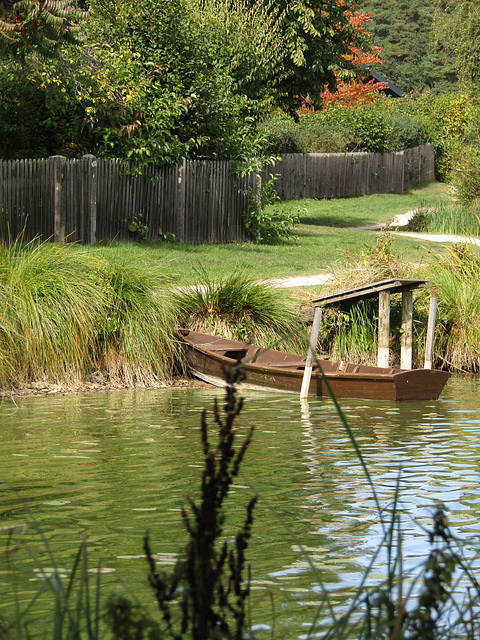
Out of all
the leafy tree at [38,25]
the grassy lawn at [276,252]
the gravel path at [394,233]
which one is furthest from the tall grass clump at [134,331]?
the leafy tree at [38,25]

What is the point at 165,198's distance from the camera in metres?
19.8

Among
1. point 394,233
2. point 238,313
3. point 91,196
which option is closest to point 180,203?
point 91,196

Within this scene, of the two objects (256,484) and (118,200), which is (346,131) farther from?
(256,484)

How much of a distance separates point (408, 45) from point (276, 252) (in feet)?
230

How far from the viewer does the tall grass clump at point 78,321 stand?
10.4 meters

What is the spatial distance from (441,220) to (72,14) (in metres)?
17.8

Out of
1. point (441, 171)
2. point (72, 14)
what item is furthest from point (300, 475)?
point (441, 171)

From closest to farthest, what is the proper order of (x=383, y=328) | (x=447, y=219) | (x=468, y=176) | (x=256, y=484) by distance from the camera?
(x=256, y=484), (x=383, y=328), (x=447, y=219), (x=468, y=176)

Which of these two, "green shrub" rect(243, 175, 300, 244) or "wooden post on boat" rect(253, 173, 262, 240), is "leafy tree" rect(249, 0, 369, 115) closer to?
"wooden post on boat" rect(253, 173, 262, 240)

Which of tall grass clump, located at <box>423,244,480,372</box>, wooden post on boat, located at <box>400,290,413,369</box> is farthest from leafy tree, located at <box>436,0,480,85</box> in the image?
wooden post on boat, located at <box>400,290,413,369</box>

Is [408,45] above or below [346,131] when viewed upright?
above

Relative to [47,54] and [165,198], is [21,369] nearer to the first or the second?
[47,54]

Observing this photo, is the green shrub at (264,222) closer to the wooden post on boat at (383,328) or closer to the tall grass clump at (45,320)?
the wooden post on boat at (383,328)

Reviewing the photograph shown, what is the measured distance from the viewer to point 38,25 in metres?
11.4
